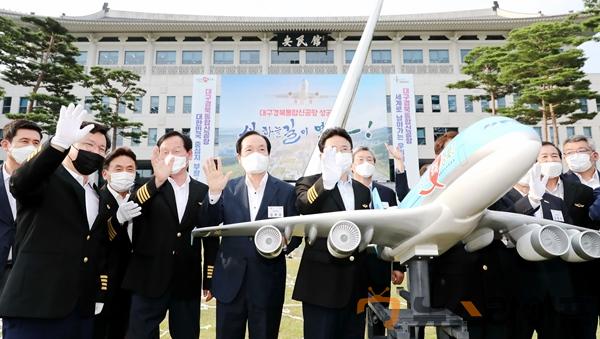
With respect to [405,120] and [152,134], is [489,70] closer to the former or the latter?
[405,120]

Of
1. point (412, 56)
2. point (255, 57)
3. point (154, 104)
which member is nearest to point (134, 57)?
point (154, 104)

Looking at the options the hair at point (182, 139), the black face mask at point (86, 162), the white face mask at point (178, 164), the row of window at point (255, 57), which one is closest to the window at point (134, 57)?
the row of window at point (255, 57)

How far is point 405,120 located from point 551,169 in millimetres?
15674

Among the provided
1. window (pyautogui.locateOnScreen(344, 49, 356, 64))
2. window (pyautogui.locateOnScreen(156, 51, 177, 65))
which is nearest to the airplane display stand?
window (pyautogui.locateOnScreen(344, 49, 356, 64))

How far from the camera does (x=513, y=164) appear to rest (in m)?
2.29

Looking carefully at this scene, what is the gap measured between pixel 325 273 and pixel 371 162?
1402 mm

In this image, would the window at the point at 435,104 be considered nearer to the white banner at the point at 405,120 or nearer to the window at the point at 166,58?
the white banner at the point at 405,120

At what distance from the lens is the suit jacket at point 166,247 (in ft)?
11.7

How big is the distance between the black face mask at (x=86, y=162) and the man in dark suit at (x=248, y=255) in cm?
96

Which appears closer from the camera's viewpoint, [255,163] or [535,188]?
[535,188]

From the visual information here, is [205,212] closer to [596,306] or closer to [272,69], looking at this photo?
[596,306]

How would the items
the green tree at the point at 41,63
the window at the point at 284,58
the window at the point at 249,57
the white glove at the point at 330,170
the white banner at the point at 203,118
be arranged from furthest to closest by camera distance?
the window at the point at 249,57, the window at the point at 284,58, the green tree at the point at 41,63, the white banner at the point at 203,118, the white glove at the point at 330,170

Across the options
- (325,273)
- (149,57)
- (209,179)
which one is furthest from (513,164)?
(149,57)

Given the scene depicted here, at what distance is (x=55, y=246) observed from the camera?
285 centimetres
